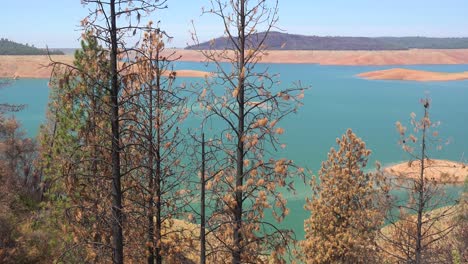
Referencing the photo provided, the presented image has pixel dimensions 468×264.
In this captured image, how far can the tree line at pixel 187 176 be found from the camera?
225 inches

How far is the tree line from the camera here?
5727 millimetres

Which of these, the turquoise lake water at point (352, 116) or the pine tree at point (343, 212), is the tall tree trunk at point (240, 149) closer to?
the pine tree at point (343, 212)

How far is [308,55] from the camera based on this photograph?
597ft

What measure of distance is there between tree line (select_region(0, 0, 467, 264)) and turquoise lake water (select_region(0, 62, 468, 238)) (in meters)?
7.19

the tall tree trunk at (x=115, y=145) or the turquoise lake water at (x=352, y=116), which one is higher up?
the tall tree trunk at (x=115, y=145)

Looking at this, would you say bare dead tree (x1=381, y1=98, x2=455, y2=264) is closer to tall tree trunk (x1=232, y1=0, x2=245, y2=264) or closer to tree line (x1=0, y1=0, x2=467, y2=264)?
tree line (x1=0, y1=0, x2=467, y2=264)

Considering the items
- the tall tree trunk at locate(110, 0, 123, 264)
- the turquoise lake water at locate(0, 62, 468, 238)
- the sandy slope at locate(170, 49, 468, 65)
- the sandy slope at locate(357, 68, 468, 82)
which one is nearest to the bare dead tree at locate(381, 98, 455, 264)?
the tall tree trunk at locate(110, 0, 123, 264)

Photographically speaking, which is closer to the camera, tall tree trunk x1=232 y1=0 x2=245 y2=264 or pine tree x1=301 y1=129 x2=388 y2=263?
tall tree trunk x1=232 y1=0 x2=245 y2=264

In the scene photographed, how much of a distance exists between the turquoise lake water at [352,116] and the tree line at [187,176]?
7.19m

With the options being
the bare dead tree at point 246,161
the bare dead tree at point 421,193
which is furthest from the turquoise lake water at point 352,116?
the bare dead tree at point 246,161

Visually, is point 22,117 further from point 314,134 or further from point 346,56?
point 346,56

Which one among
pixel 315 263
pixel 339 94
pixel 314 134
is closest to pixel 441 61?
pixel 339 94

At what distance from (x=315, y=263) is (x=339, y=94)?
69891mm

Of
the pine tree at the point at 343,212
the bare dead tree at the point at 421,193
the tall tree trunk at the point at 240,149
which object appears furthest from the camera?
the pine tree at the point at 343,212
